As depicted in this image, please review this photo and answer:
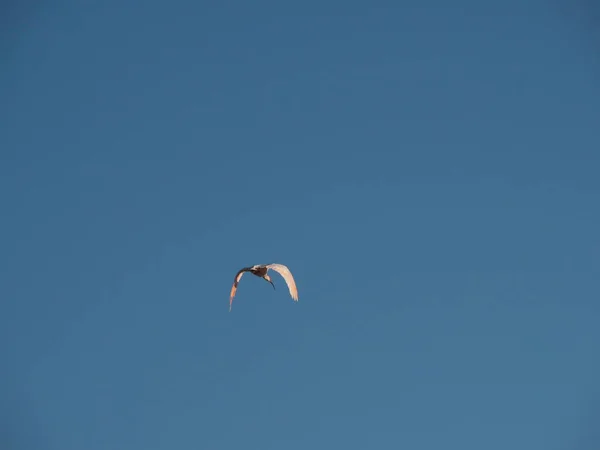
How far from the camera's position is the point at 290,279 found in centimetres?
3828

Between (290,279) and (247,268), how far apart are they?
2.17 meters

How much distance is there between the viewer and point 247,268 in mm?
37719
